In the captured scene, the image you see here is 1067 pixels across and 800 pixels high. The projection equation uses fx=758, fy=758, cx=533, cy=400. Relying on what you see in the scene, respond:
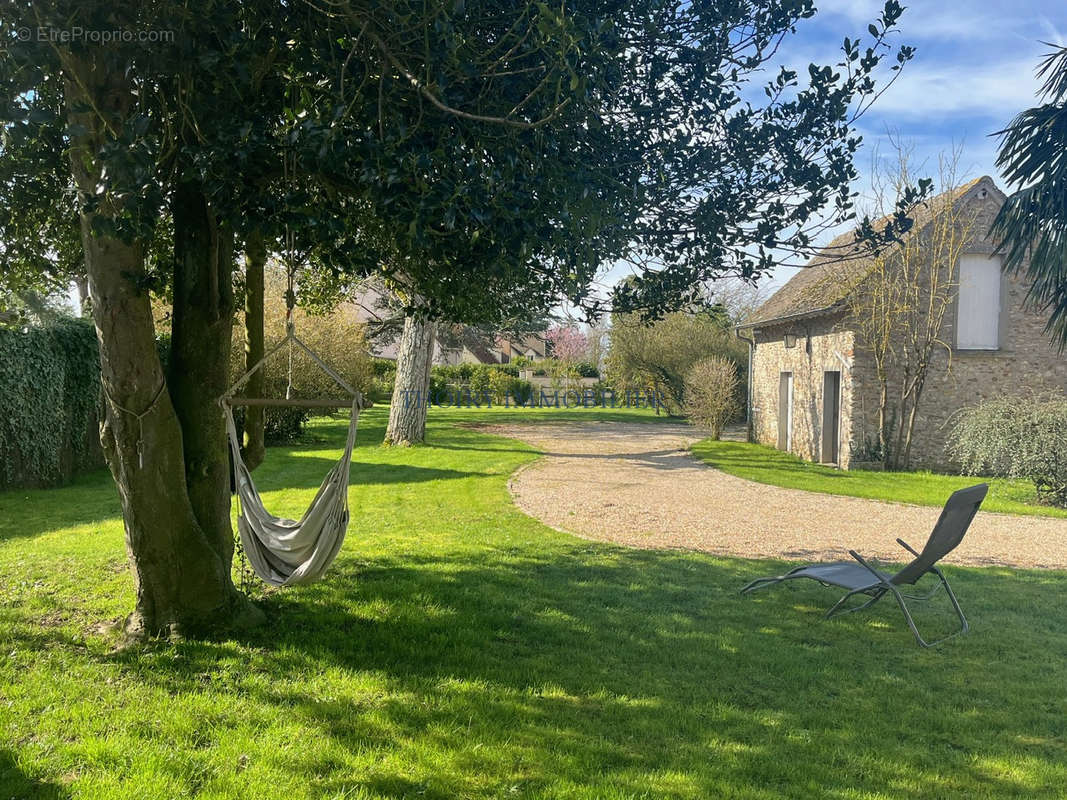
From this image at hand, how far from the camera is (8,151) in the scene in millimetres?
4770

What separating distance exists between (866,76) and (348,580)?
16.4 ft

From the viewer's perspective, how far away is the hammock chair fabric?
449cm

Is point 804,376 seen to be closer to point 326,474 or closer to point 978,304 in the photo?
point 978,304

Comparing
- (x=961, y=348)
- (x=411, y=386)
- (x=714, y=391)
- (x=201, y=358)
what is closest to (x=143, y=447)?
(x=201, y=358)

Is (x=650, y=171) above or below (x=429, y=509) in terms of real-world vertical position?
above

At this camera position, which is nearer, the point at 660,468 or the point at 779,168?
the point at 779,168

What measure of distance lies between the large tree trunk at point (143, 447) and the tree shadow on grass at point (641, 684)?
0.33 m

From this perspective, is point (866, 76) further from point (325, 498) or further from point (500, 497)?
point (500, 497)

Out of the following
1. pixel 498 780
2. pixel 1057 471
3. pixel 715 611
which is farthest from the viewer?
pixel 1057 471

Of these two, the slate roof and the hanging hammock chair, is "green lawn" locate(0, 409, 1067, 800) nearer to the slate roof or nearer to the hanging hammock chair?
the hanging hammock chair

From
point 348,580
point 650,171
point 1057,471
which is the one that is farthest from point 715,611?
point 1057,471

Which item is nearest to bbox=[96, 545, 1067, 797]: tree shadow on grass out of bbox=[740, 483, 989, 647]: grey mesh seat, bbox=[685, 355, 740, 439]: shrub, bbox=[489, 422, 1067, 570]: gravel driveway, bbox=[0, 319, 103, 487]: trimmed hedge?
bbox=[740, 483, 989, 647]: grey mesh seat

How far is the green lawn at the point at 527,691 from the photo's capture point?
3.03m

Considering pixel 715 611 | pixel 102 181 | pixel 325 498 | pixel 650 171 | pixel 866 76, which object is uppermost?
pixel 866 76
